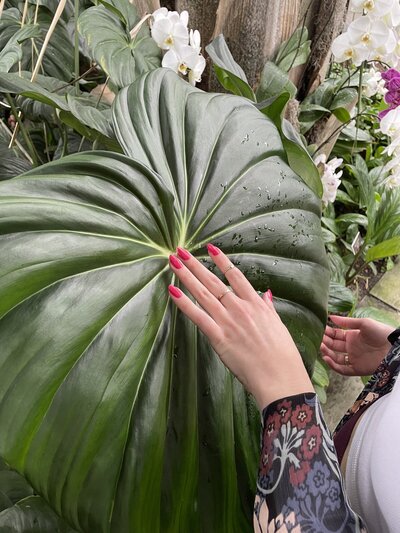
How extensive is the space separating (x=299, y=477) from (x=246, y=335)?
0.52ft

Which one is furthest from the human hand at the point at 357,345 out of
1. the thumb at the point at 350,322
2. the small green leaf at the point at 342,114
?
the small green leaf at the point at 342,114

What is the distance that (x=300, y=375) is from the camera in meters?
0.58

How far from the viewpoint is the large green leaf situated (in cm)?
52

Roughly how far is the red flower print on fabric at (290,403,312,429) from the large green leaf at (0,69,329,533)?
0.12 meters

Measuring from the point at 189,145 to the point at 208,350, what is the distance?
1.01 ft

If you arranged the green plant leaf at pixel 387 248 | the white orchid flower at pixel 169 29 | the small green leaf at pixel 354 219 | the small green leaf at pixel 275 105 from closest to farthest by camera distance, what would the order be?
1. the small green leaf at pixel 275 105
2. the white orchid flower at pixel 169 29
3. the green plant leaf at pixel 387 248
4. the small green leaf at pixel 354 219

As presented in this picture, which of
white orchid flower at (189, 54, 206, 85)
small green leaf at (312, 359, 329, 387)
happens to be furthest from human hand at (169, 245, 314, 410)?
small green leaf at (312, 359, 329, 387)

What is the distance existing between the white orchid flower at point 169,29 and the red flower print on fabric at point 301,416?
0.78m

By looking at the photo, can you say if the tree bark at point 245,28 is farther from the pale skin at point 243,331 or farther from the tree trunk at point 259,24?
the pale skin at point 243,331

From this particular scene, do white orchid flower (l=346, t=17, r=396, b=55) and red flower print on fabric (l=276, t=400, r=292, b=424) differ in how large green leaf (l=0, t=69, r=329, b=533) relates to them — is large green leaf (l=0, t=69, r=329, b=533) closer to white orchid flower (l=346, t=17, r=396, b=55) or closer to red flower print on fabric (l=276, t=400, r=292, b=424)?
red flower print on fabric (l=276, t=400, r=292, b=424)

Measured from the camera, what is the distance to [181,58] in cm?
106

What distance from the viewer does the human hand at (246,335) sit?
57cm

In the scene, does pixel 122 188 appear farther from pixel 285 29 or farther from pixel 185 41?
pixel 285 29

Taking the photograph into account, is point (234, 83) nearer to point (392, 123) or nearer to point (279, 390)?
point (392, 123)
